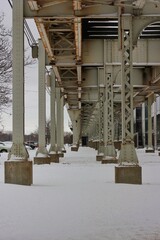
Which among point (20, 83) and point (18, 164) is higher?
point (20, 83)

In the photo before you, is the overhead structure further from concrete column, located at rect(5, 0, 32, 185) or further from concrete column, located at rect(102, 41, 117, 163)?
concrete column, located at rect(5, 0, 32, 185)

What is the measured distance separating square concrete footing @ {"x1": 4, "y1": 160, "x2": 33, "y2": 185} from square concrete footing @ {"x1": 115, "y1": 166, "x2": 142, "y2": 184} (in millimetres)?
2489

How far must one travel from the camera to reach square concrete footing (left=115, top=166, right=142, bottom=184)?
1336cm

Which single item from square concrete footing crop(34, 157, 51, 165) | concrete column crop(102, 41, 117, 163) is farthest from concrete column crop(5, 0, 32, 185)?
square concrete footing crop(34, 157, 51, 165)

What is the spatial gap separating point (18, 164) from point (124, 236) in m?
7.72

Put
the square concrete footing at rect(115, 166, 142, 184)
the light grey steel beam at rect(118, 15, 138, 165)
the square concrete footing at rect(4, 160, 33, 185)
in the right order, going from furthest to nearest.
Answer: the light grey steel beam at rect(118, 15, 138, 165) < the square concrete footing at rect(4, 160, 33, 185) < the square concrete footing at rect(115, 166, 142, 184)

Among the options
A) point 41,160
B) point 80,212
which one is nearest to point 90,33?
point 41,160

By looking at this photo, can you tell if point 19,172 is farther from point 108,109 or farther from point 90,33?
point 108,109

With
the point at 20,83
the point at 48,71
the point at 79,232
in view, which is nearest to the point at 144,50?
the point at 48,71

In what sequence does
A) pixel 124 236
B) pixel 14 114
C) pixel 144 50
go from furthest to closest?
pixel 144 50 < pixel 14 114 < pixel 124 236

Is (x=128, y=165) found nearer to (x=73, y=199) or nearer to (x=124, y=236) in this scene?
(x=73, y=199)

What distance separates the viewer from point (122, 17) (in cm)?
1402

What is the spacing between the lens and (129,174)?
13.5 metres

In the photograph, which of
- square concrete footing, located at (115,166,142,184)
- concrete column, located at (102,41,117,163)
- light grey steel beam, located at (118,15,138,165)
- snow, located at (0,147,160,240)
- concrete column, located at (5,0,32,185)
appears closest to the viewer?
snow, located at (0,147,160,240)
